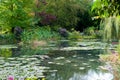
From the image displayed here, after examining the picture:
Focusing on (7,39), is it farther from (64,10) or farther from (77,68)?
(77,68)

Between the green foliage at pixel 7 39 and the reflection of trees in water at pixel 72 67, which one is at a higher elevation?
the green foliage at pixel 7 39

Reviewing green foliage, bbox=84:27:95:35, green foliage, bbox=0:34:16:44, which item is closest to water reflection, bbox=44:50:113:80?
green foliage, bbox=0:34:16:44

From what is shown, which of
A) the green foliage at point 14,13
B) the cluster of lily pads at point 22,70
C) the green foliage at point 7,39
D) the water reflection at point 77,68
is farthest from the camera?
the green foliage at point 14,13

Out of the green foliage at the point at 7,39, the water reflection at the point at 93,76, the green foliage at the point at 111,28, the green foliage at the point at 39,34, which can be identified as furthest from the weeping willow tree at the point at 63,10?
the water reflection at the point at 93,76

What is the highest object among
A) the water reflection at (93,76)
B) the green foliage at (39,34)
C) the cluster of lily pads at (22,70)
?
the green foliage at (39,34)

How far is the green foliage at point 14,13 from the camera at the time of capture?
2431 cm

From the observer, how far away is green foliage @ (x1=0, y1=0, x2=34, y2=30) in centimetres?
2431

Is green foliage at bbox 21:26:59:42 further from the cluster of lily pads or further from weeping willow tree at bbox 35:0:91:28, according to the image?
the cluster of lily pads

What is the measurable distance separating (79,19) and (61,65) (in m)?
18.9

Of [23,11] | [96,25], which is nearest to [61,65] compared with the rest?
[23,11]

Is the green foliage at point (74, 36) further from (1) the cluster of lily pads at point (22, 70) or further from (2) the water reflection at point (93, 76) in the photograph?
(2) the water reflection at point (93, 76)

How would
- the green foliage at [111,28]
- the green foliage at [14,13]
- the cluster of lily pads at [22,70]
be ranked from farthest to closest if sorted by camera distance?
the green foliage at [14,13]
the green foliage at [111,28]
the cluster of lily pads at [22,70]

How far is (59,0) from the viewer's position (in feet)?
96.2

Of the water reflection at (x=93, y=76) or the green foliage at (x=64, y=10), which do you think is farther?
the green foliage at (x=64, y=10)
